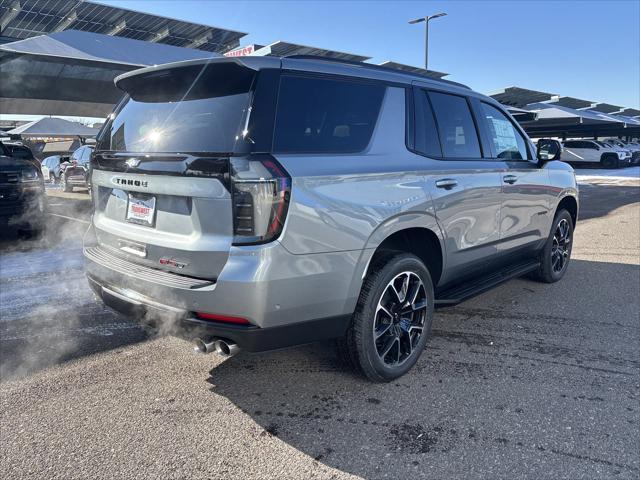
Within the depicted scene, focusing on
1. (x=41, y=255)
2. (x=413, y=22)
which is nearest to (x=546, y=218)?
(x=41, y=255)

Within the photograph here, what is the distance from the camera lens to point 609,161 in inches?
1240

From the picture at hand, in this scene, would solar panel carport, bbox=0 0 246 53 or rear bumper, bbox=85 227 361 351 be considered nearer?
rear bumper, bbox=85 227 361 351

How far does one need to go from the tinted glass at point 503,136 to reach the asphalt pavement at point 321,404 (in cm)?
149

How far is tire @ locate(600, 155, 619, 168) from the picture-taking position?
31188mm

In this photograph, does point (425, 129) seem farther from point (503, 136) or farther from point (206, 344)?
point (206, 344)

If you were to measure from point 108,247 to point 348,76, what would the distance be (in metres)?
1.89

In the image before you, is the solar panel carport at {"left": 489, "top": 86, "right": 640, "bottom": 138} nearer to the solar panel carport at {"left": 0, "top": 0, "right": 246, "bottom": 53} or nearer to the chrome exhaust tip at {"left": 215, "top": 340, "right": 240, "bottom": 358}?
the solar panel carport at {"left": 0, "top": 0, "right": 246, "bottom": 53}

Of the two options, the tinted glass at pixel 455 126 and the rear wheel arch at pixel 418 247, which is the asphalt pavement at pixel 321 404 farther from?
the tinted glass at pixel 455 126

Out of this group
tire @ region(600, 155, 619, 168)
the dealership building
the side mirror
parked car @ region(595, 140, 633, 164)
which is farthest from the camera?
parked car @ region(595, 140, 633, 164)

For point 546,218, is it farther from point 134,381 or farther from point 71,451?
point 71,451

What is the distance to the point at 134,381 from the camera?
3.21 metres

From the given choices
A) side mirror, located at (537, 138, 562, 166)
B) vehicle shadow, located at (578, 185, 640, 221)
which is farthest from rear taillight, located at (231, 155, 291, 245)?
vehicle shadow, located at (578, 185, 640, 221)

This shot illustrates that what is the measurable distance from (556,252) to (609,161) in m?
31.0

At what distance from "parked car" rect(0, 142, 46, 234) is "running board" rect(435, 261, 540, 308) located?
22.3 feet
